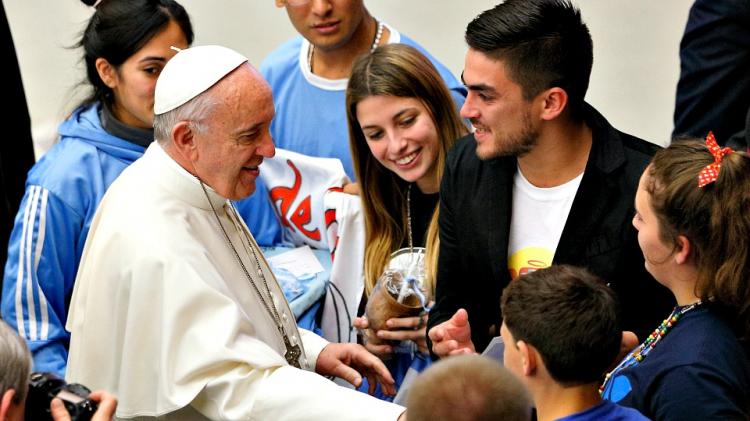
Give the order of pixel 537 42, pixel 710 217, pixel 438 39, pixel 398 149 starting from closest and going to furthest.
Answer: pixel 710 217 < pixel 537 42 < pixel 398 149 < pixel 438 39

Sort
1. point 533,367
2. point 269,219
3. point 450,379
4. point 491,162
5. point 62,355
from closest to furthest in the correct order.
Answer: point 450,379 < point 533,367 < point 491,162 < point 62,355 < point 269,219

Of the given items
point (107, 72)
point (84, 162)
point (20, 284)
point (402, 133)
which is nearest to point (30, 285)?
point (20, 284)

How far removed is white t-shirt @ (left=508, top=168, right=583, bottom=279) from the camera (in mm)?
3137

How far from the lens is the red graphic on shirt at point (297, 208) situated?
3.93 meters

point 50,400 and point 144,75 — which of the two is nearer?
point 50,400

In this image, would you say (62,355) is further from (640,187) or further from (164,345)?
(640,187)

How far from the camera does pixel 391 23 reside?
20.9 feet

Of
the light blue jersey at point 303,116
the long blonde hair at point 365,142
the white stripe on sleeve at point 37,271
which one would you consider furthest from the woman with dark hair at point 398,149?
the white stripe on sleeve at point 37,271

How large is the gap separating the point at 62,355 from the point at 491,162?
1467 millimetres

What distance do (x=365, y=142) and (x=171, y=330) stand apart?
3.80ft

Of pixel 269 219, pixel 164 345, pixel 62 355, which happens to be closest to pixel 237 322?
pixel 164 345

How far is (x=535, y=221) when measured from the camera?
126 inches

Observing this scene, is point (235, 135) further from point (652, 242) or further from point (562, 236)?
point (652, 242)

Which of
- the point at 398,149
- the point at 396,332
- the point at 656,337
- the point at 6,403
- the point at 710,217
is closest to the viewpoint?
the point at 6,403
